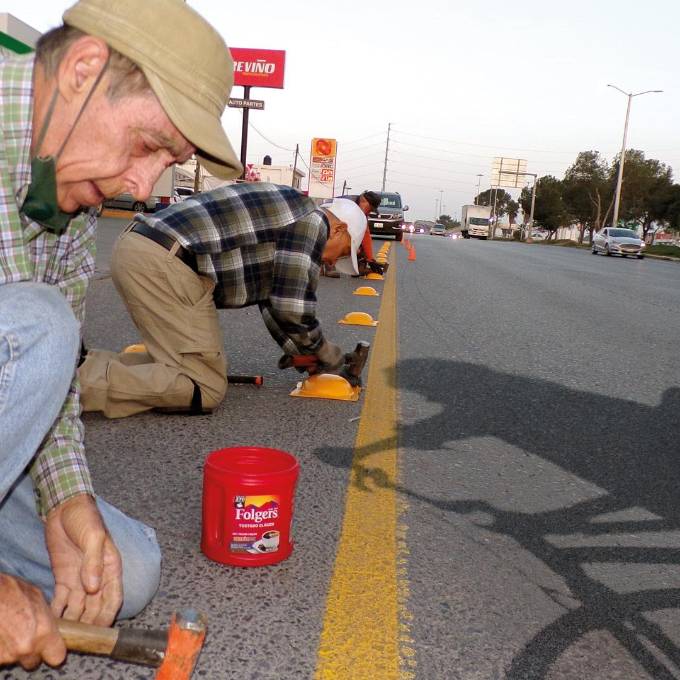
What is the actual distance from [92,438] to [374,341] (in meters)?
3.52

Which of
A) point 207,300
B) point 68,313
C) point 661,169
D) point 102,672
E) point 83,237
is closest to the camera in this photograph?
point 68,313

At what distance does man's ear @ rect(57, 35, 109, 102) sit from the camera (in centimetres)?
169

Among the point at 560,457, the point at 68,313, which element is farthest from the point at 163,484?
the point at 560,457

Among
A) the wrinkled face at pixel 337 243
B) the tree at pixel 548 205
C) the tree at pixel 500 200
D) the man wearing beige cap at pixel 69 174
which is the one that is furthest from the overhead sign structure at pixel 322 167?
the tree at pixel 500 200

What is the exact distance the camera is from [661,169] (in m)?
72.2

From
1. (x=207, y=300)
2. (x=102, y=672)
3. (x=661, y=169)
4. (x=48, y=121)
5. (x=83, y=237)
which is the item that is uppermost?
(x=661, y=169)

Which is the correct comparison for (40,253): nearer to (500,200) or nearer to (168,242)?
(168,242)

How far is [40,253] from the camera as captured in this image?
203 centimetres

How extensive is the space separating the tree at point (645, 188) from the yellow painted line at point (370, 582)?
70931mm

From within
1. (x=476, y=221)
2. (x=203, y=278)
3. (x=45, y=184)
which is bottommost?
(x=203, y=278)

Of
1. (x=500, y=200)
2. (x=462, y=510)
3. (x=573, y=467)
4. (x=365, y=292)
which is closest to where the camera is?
(x=462, y=510)

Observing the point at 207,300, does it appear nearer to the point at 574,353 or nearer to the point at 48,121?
the point at 48,121

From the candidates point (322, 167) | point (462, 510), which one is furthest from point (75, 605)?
point (322, 167)

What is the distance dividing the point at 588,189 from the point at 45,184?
84929 mm
